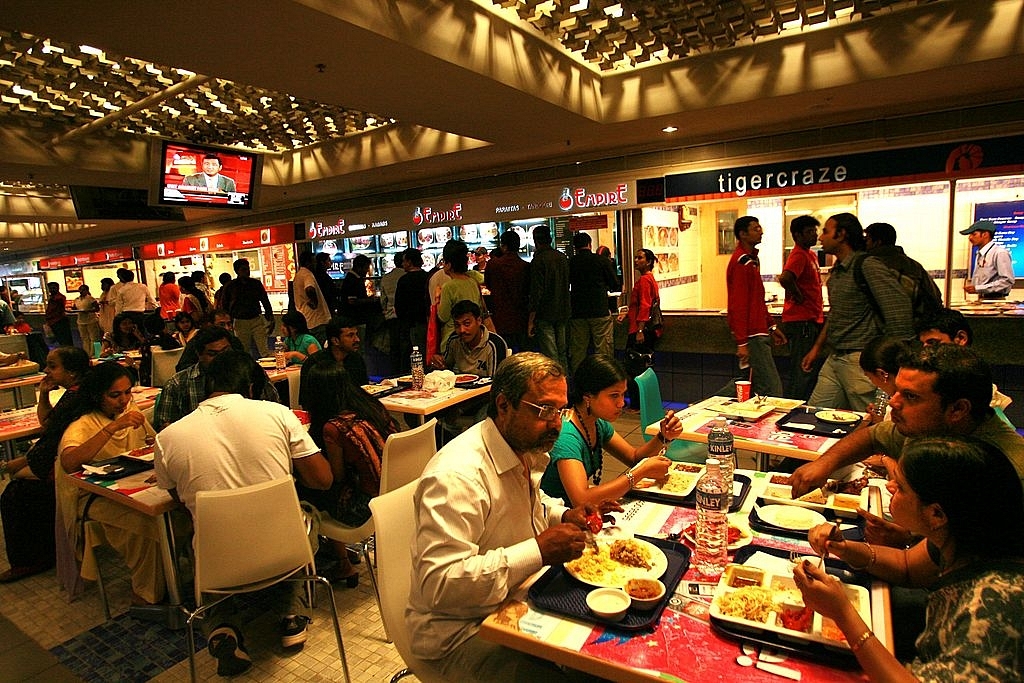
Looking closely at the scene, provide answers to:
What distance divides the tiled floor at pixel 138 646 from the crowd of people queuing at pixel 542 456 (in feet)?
0.45

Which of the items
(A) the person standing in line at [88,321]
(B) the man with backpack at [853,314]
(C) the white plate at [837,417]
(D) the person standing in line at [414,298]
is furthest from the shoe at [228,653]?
(A) the person standing in line at [88,321]

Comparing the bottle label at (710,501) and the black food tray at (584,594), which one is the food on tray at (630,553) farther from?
the bottle label at (710,501)

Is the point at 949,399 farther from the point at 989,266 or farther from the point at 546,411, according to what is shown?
the point at 989,266

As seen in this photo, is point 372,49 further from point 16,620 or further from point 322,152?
point 322,152

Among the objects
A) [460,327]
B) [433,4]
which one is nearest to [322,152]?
[460,327]

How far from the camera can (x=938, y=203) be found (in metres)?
6.16

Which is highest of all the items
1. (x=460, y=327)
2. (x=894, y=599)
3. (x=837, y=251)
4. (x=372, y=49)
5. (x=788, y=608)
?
(x=372, y=49)

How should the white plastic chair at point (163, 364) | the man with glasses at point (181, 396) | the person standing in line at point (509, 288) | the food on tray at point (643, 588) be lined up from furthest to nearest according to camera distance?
the person standing in line at point (509, 288)
the white plastic chair at point (163, 364)
the man with glasses at point (181, 396)
the food on tray at point (643, 588)

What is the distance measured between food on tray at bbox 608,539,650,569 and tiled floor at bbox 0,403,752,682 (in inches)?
57.5

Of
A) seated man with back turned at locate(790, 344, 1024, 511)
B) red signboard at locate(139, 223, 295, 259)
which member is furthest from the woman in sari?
red signboard at locate(139, 223, 295, 259)

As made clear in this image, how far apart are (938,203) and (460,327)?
5151 millimetres

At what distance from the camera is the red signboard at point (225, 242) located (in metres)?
10.8

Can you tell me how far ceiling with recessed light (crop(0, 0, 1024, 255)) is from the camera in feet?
10.5

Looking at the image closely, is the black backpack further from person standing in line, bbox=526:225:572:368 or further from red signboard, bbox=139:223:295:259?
red signboard, bbox=139:223:295:259
